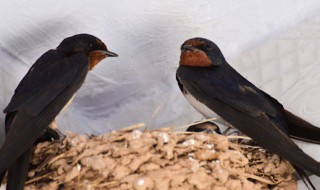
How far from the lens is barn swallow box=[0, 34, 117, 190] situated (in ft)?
8.91

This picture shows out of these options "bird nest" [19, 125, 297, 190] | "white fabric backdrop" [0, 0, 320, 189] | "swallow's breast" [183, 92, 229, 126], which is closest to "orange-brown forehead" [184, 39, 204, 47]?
"white fabric backdrop" [0, 0, 320, 189]

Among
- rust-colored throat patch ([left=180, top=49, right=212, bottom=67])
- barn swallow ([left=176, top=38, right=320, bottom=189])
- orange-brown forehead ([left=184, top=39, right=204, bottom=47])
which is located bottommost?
barn swallow ([left=176, top=38, right=320, bottom=189])

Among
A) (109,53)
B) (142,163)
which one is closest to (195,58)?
(109,53)

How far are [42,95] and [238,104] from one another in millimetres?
688

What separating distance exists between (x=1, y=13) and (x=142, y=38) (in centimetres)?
57

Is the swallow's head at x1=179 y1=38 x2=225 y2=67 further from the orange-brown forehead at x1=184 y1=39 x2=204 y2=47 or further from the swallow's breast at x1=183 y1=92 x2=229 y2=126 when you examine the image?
the swallow's breast at x1=183 y1=92 x2=229 y2=126

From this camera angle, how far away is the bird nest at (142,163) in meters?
2.76

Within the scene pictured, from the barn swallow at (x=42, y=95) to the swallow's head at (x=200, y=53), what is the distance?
0.29 metres

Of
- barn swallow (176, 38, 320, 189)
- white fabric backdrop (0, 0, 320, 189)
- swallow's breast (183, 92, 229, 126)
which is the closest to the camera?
barn swallow (176, 38, 320, 189)

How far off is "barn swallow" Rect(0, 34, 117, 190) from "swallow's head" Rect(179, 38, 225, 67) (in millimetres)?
288

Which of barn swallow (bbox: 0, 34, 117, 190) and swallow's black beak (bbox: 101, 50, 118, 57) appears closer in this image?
barn swallow (bbox: 0, 34, 117, 190)

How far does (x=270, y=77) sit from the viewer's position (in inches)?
140

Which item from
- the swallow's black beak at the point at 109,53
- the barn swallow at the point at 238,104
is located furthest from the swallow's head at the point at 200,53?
the swallow's black beak at the point at 109,53

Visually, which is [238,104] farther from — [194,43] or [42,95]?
[42,95]
